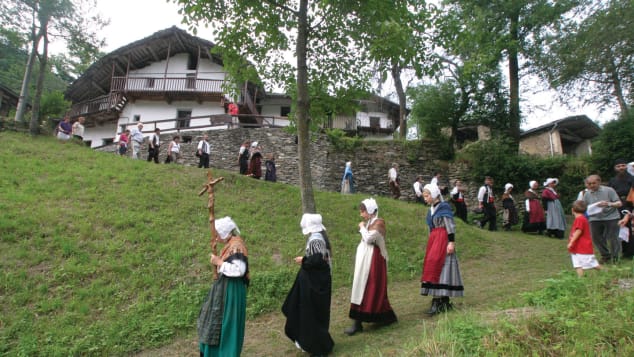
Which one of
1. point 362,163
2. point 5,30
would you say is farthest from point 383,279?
point 5,30

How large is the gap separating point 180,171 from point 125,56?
57.5ft

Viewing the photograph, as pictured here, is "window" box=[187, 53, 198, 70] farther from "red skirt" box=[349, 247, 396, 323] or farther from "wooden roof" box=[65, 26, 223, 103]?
"red skirt" box=[349, 247, 396, 323]

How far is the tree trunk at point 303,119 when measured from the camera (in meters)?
8.95

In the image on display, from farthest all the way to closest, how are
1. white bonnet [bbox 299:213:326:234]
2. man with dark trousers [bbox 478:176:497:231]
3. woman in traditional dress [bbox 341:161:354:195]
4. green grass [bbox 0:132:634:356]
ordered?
woman in traditional dress [bbox 341:161:354:195] → man with dark trousers [bbox 478:176:497:231] → white bonnet [bbox 299:213:326:234] → green grass [bbox 0:132:634:356]

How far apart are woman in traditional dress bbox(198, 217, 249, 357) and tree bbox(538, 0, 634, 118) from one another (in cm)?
1640

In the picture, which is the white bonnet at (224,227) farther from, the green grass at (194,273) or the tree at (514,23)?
the tree at (514,23)

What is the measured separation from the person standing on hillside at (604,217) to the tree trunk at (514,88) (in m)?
12.9

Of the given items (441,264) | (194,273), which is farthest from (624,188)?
(194,273)

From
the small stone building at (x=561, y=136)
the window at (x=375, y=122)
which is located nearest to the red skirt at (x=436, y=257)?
the small stone building at (x=561, y=136)

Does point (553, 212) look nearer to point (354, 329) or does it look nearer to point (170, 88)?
point (354, 329)

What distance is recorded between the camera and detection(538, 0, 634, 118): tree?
1480 centimetres

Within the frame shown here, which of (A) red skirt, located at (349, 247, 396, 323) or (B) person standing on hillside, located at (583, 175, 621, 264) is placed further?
(B) person standing on hillside, located at (583, 175, 621, 264)

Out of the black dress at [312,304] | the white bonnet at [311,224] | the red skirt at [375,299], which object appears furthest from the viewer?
the red skirt at [375,299]

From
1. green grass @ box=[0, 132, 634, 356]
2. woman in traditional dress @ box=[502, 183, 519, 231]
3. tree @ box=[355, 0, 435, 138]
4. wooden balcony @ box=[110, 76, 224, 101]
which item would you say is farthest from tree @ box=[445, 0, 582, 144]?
wooden balcony @ box=[110, 76, 224, 101]
